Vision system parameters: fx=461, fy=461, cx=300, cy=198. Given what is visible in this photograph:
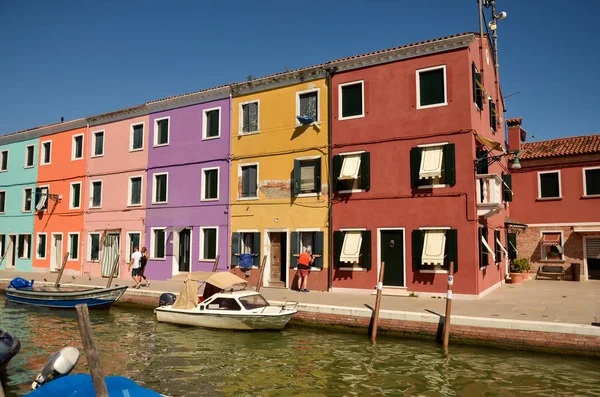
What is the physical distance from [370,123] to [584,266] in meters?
12.5

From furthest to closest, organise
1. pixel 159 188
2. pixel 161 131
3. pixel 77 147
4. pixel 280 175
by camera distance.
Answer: pixel 77 147 < pixel 161 131 < pixel 159 188 < pixel 280 175

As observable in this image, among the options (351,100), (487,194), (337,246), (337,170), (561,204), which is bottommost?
(337,246)

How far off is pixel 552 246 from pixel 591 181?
A: 3.44 metres

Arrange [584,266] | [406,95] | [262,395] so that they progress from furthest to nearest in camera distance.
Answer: [584,266]
[406,95]
[262,395]

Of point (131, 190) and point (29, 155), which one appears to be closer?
point (131, 190)

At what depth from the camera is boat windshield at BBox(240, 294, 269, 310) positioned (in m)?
13.1

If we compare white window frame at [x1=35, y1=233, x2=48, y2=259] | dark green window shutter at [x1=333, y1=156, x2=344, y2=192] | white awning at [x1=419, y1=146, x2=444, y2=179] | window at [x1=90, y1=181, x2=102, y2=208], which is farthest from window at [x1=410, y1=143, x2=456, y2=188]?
→ white window frame at [x1=35, y1=233, x2=48, y2=259]

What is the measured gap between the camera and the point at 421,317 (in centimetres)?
1184

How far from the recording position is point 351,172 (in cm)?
1714

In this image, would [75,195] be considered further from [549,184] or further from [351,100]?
[549,184]

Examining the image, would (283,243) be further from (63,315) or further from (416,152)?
(63,315)

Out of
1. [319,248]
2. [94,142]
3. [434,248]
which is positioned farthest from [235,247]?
[94,142]

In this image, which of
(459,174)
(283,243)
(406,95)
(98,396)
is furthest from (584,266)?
(98,396)

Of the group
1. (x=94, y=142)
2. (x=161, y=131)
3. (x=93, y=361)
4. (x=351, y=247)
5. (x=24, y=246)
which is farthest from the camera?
(x=24, y=246)
